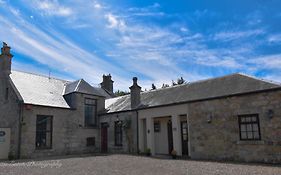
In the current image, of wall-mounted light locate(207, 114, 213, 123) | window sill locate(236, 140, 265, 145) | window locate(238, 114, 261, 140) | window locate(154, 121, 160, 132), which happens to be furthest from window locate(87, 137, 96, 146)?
window locate(238, 114, 261, 140)

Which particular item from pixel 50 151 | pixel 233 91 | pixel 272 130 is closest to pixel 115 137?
pixel 50 151

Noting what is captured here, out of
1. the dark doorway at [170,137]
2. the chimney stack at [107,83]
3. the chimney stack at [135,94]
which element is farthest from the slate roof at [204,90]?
the chimney stack at [107,83]

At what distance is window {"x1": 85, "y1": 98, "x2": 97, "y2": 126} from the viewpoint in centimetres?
1812

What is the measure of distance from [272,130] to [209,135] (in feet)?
9.24

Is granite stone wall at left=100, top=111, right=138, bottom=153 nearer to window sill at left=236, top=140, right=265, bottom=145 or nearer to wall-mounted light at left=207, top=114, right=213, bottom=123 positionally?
wall-mounted light at left=207, top=114, right=213, bottom=123

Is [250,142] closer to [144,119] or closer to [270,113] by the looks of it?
[270,113]

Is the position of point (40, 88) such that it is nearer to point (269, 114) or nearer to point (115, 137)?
point (115, 137)

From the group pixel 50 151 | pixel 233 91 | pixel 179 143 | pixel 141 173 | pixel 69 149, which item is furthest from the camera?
pixel 69 149

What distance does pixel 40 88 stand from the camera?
54.9 feet

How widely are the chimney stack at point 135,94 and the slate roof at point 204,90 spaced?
0.32 m

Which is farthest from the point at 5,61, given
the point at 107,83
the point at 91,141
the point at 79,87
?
the point at 107,83

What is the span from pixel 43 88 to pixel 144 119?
725cm

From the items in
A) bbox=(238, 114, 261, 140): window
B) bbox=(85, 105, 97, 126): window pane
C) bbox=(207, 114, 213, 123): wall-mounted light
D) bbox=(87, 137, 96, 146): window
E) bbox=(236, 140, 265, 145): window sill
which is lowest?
bbox=(87, 137, 96, 146): window

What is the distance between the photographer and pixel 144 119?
15.7 meters
